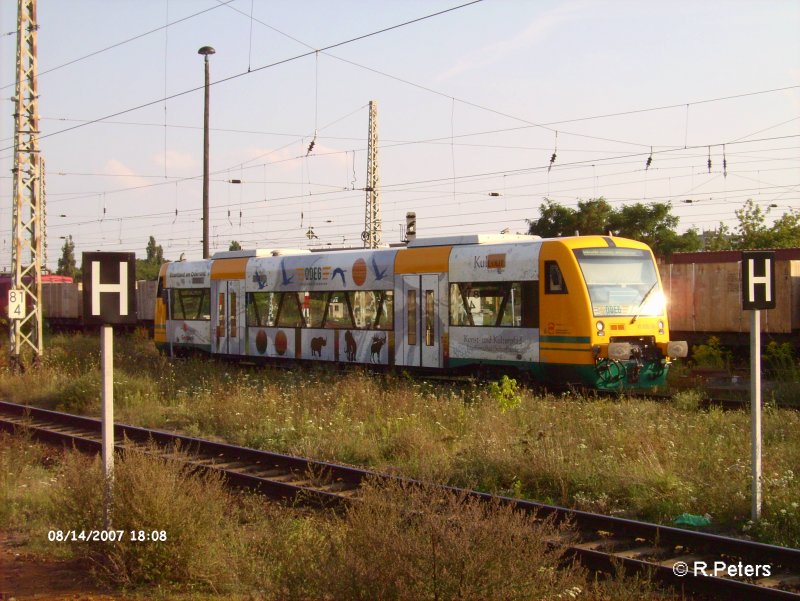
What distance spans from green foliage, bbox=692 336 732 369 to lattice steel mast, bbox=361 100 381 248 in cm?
1413

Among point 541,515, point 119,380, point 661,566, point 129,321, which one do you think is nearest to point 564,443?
point 541,515

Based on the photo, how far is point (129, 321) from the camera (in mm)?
7402

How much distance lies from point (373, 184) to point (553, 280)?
64.1ft

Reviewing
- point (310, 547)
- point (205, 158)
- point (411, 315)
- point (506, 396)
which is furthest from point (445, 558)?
point (205, 158)

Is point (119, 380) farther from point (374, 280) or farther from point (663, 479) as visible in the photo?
point (663, 479)

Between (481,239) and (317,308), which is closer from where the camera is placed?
(481,239)

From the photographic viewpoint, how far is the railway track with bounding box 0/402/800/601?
650cm

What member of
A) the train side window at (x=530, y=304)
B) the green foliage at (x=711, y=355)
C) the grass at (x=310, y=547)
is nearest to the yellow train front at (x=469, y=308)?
the train side window at (x=530, y=304)

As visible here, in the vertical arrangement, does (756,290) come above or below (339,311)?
above

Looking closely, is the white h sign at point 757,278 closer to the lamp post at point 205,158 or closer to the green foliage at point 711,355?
the green foliage at point 711,355

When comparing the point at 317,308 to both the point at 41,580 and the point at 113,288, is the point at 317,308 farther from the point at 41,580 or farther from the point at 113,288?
the point at 41,580

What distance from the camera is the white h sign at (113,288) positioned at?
23.8ft

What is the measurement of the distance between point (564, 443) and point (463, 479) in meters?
1.65

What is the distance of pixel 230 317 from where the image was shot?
926 inches
